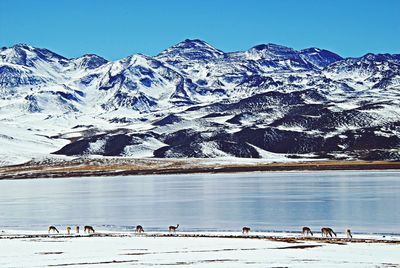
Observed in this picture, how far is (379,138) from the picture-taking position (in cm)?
18875

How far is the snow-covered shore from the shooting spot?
3125cm

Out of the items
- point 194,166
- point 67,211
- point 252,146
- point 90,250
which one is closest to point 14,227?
point 67,211

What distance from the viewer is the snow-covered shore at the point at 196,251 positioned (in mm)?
31250

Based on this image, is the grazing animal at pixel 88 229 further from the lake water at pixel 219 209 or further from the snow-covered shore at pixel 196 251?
the lake water at pixel 219 209

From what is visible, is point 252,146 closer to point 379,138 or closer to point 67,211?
point 379,138

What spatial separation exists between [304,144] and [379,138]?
20645mm

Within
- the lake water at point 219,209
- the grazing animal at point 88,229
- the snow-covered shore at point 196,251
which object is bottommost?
the snow-covered shore at point 196,251

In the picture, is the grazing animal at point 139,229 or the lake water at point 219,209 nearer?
the grazing animal at point 139,229

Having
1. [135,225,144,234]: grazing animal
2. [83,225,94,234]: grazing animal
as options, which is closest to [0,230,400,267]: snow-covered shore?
[135,225,144,234]: grazing animal

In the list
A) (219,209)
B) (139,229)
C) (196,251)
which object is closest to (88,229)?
(139,229)

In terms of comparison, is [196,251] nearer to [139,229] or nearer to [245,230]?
[245,230]

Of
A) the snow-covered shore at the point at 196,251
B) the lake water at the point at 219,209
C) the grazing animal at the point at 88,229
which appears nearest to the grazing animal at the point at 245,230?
the snow-covered shore at the point at 196,251

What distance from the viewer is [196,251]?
3506 centimetres

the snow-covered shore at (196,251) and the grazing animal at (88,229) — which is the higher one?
the grazing animal at (88,229)
